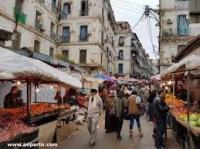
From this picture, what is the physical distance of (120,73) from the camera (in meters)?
66.9

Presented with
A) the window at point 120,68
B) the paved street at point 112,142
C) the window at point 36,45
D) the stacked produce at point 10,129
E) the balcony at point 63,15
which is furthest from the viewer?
the window at point 120,68

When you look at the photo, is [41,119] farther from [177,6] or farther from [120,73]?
[120,73]

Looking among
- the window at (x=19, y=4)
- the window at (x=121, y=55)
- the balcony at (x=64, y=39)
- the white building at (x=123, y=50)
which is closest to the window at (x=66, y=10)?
the balcony at (x=64, y=39)

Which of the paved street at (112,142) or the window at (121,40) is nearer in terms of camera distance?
the paved street at (112,142)

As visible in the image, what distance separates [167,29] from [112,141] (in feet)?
91.7

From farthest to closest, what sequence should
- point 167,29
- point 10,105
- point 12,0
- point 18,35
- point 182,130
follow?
point 167,29 < point 18,35 < point 12,0 < point 10,105 < point 182,130

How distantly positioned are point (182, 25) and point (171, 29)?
1365mm

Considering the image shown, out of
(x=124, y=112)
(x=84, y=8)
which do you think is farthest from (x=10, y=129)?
(x=84, y=8)

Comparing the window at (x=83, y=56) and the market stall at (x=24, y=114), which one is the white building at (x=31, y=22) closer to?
the market stall at (x=24, y=114)

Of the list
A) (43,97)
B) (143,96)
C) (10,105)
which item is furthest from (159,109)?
(143,96)

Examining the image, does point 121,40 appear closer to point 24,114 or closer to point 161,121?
point 161,121

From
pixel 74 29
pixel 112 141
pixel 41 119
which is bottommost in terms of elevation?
pixel 112 141

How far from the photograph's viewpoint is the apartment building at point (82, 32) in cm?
3975

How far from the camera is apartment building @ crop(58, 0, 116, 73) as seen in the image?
130ft
